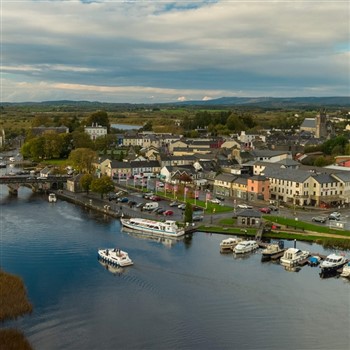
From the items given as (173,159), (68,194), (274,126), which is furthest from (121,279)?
(274,126)

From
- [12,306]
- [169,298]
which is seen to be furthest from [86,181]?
[12,306]

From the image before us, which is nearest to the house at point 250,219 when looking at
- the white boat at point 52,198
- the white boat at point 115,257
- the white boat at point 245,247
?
the white boat at point 245,247

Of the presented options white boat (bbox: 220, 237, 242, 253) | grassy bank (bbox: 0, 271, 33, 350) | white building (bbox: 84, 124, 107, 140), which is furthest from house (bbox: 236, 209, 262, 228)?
white building (bbox: 84, 124, 107, 140)

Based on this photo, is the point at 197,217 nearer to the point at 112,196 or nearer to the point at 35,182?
the point at 112,196

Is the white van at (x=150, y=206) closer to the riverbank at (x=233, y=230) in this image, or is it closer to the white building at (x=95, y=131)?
the riverbank at (x=233, y=230)

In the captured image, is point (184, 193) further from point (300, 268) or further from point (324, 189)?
point (300, 268)

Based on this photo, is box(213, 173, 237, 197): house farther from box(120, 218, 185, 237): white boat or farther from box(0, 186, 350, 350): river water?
box(0, 186, 350, 350): river water
